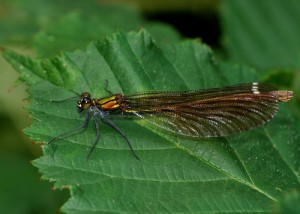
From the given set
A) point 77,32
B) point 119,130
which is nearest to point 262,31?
point 77,32

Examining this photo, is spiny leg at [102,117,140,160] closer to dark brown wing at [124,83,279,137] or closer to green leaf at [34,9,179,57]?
dark brown wing at [124,83,279,137]

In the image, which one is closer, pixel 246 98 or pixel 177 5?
pixel 246 98

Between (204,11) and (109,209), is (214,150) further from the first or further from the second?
(204,11)

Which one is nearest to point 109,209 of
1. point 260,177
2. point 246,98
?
point 260,177

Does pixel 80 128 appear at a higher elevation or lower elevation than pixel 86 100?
lower

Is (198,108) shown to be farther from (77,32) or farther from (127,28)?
(127,28)

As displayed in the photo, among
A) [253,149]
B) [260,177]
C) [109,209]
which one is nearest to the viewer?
[109,209]
